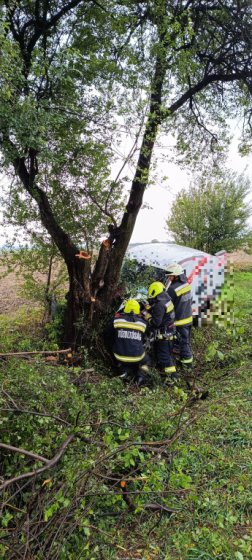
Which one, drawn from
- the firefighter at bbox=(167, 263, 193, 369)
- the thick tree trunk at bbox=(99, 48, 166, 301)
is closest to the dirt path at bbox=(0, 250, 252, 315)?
the thick tree trunk at bbox=(99, 48, 166, 301)

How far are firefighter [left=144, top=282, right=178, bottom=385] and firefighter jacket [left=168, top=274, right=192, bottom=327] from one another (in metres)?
0.43

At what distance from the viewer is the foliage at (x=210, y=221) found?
55.2ft

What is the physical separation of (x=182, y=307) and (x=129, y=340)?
1398mm

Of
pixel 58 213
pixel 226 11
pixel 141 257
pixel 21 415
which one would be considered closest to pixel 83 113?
pixel 58 213

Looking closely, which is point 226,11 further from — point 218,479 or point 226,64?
point 218,479

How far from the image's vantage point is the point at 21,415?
2.86 metres

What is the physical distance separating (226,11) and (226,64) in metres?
1.03

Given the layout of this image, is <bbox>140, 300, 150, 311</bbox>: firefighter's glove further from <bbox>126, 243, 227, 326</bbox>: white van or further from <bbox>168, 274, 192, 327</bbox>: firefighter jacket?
<bbox>126, 243, 227, 326</bbox>: white van

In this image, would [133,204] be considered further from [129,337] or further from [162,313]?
[129,337]

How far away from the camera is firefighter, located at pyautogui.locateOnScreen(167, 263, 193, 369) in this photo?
6.32 meters

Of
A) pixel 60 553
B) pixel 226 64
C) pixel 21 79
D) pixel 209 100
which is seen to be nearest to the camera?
pixel 60 553

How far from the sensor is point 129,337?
18.0 ft

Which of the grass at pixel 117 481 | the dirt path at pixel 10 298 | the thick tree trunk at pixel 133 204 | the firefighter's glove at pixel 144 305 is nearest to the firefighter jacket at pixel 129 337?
the firefighter's glove at pixel 144 305

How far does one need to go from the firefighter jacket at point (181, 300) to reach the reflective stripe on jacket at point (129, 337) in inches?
41.2
